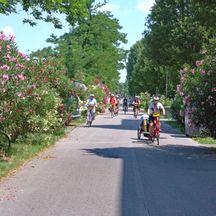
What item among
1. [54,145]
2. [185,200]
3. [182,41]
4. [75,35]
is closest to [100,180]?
[185,200]

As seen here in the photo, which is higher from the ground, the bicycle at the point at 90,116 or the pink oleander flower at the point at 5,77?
the pink oleander flower at the point at 5,77

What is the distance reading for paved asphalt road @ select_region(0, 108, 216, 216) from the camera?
7863 millimetres

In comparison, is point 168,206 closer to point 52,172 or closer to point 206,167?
point 52,172

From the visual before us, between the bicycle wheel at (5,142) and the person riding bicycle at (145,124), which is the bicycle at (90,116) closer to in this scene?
the person riding bicycle at (145,124)

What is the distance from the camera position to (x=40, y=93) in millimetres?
16562

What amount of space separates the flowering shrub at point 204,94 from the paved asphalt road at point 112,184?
1235 millimetres

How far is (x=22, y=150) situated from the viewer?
14859 millimetres

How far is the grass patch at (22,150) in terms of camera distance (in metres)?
11.8

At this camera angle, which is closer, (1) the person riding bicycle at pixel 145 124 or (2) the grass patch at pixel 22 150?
(2) the grass patch at pixel 22 150

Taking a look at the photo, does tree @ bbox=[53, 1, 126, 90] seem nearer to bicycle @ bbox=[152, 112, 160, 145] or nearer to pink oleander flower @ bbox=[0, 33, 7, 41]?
bicycle @ bbox=[152, 112, 160, 145]

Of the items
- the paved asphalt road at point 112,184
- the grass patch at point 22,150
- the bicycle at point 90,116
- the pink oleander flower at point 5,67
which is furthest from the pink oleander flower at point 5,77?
the bicycle at point 90,116

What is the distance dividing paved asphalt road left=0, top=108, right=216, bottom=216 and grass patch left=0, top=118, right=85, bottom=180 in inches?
9.3

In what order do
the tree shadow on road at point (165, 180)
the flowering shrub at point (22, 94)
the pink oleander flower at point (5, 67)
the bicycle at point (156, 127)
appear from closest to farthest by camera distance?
the tree shadow on road at point (165, 180) → the pink oleander flower at point (5, 67) → the flowering shrub at point (22, 94) → the bicycle at point (156, 127)

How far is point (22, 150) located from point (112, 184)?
5401mm
